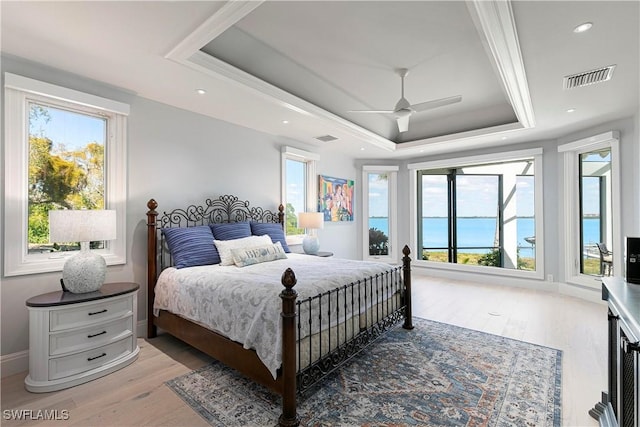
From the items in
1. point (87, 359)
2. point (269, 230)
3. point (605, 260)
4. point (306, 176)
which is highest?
point (306, 176)

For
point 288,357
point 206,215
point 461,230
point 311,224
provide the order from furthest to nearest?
point 461,230 → point 311,224 → point 206,215 → point 288,357

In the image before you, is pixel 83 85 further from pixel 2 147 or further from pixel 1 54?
pixel 2 147

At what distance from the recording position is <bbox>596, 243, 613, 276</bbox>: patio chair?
174 inches

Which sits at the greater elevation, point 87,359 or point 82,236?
point 82,236

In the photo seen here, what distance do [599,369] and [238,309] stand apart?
306cm

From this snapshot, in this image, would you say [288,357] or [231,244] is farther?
[231,244]

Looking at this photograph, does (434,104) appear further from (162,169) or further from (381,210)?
(381,210)

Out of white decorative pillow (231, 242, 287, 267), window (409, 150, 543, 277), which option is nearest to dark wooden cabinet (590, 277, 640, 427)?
white decorative pillow (231, 242, 287, 267)

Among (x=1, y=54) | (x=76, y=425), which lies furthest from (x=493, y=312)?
(x=1, y=54)

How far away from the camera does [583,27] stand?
215cm

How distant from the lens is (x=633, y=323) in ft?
4.01

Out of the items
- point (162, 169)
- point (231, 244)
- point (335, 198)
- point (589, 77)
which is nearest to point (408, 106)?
point (589, 77)

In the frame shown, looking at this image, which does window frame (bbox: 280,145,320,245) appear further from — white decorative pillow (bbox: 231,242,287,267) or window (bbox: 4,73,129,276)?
window (bbox: 4,73,129,276)

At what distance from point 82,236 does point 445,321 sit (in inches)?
153
